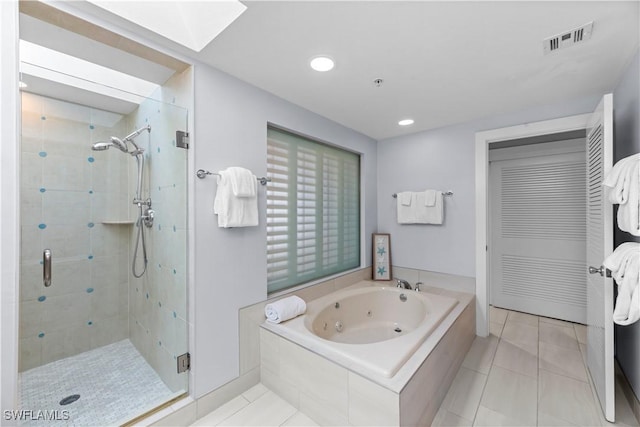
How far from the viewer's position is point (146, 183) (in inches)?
72.5

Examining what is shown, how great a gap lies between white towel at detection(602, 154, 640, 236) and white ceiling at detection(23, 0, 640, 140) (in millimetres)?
717

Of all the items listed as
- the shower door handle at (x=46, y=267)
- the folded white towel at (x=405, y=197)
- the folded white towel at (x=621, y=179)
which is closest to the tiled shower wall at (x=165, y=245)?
the shower door handle at (x=46, y=267)

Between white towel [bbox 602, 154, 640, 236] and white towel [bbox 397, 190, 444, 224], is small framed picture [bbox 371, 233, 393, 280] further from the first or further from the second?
white towel [bbox 602, 154, 640, 236]

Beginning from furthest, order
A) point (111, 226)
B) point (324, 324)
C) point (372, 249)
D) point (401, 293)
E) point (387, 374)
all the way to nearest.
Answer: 1. point (372, 249)
2. point (401, 293)
3. point (324, 324)
4. point (111, 226)
5. point (387, 374)

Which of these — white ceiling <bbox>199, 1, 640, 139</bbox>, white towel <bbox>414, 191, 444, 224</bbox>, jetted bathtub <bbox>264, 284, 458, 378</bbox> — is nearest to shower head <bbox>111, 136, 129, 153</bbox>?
white ceiling <bbox>199, 1, 640, 139</bbox>

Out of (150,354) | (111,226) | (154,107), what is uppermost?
(154,107)

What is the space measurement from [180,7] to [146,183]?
3.56 ft

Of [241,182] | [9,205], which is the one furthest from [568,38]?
[9,205]

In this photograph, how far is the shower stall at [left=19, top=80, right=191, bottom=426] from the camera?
1.34 metres

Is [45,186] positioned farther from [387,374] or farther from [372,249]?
[372,249]

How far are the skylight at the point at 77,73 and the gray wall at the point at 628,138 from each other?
305 cm

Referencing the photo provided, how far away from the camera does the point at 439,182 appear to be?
2.95 metres

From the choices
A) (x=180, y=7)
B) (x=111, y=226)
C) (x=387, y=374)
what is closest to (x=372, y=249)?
(x=387, y=374)

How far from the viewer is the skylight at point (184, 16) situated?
1.30 meters
